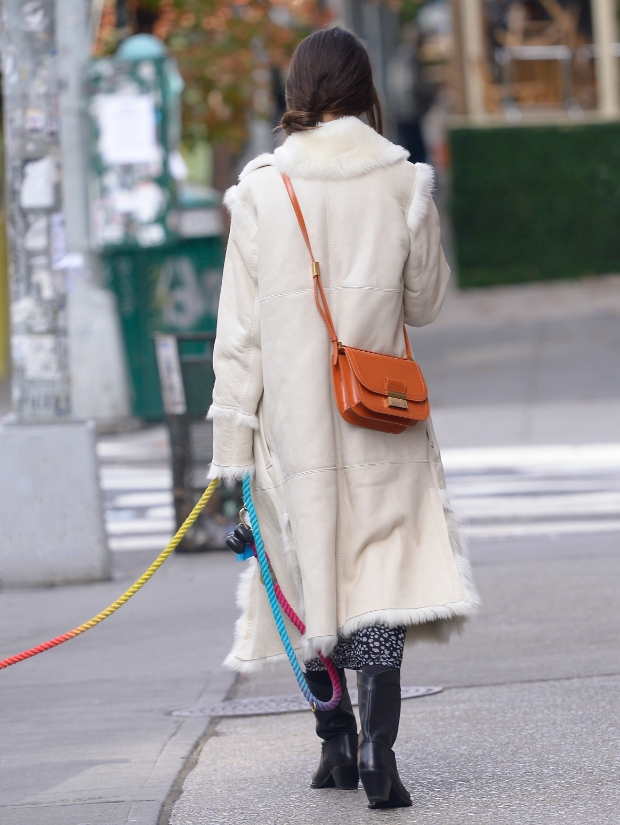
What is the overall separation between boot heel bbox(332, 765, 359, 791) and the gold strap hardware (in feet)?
3.32

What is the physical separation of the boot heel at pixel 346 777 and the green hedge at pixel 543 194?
49.8 ft

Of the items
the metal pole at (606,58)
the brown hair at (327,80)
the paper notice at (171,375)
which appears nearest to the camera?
the brown hair at (327,80)

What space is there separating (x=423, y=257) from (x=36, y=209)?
387cm

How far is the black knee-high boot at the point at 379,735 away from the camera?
12.4ft

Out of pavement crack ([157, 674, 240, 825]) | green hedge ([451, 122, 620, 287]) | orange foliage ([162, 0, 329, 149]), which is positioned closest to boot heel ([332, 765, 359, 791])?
pavement crack ([157, 674, 240, 825])

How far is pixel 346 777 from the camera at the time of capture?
13.3 ft

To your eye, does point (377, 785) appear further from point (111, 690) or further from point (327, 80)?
point (111, 690)

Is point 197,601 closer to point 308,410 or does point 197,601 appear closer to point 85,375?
point 308,410

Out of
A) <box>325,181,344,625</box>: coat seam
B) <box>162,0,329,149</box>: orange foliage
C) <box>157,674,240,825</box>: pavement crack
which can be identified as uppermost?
<box>162,0,329,149</box>: orange foliage

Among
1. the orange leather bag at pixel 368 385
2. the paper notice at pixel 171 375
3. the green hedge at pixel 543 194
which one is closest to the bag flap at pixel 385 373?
the orange leather bag at pixel 368 385

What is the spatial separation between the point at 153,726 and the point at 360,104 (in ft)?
7.32

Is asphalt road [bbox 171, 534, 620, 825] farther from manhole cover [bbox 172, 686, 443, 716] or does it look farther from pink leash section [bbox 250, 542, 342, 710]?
pink leash section [bbox 250, 542, 342, 710]

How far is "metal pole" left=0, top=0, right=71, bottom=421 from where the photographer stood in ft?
24.3

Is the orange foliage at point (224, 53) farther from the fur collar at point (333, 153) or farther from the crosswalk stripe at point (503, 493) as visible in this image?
the fur collar at point (333, 153)
